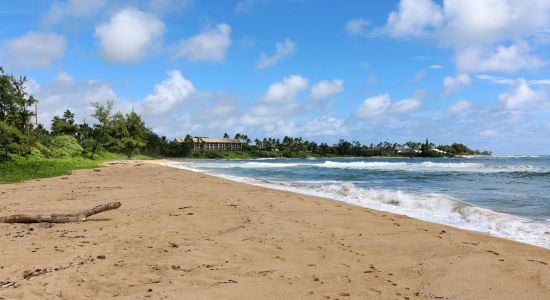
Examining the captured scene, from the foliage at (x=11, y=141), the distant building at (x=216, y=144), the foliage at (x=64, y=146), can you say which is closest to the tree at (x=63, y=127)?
the foliage at (x=64, y=146)

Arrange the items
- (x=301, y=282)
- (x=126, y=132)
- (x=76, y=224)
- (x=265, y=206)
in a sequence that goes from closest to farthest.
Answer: (x=301, y=282) < (x=76, y=224) < (x=265, y=206) < (x=126, y=132)

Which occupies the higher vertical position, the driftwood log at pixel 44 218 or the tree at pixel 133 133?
the tree at pixel 133 133

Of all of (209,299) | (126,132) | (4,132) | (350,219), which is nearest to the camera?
(209,299)

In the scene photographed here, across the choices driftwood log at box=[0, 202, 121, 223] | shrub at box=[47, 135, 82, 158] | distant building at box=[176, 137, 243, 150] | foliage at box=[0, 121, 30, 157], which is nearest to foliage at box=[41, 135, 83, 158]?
shrub at box=[47, 135, 82, 158]

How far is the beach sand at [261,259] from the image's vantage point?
14.1ft

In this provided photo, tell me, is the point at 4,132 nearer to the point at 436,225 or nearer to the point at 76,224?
the point at 76,224

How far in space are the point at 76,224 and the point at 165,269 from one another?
12.7ft

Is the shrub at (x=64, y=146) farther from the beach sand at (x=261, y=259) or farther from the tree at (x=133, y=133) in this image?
the beach sand at (x=261, y=259)

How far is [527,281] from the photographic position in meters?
4.62

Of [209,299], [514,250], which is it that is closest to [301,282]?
[209,299]

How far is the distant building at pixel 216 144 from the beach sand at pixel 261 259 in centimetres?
13578

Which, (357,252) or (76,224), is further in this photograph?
(76,224)

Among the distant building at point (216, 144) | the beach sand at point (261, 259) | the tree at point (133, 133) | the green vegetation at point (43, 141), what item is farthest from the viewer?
the distant building at point (216, 144)

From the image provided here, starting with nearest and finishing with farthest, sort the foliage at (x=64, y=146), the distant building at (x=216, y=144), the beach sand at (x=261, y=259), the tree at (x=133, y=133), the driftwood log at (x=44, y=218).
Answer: the beach sand at (x=261, y=259) < the driftwood log at (x=44, y=218) < the foliage at (x=64, y=146) < the tree at (x=133, y=133) < the distant building at (x=216, y=144)
